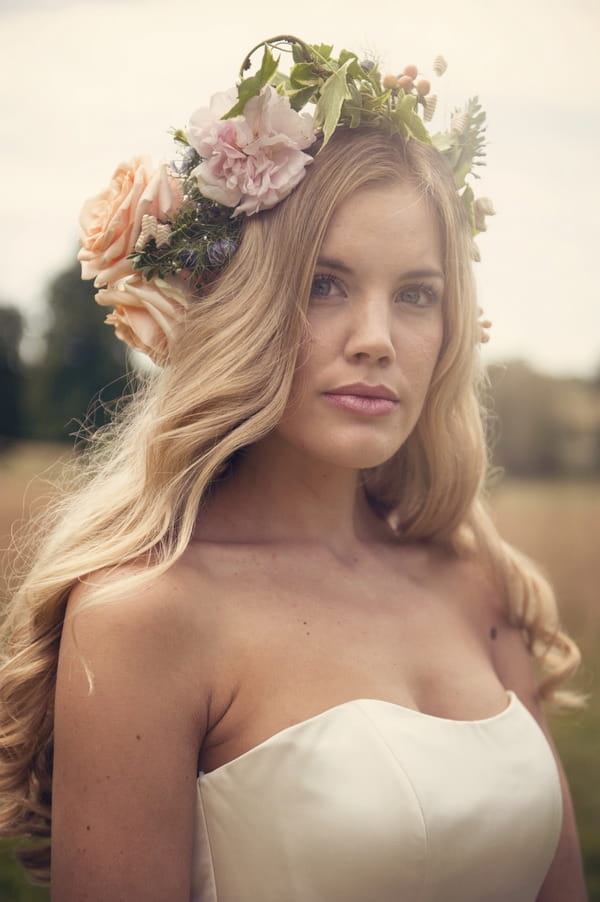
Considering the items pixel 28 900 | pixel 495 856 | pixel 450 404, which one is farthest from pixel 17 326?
pixel 495 856

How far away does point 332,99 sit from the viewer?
1.79m

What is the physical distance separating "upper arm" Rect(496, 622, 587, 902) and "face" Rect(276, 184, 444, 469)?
2.57 ft

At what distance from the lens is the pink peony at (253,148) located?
70.5 inches

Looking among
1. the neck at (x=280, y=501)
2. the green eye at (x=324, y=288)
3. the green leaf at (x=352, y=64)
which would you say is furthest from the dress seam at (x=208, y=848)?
the green leaf at (x=352, y=64)

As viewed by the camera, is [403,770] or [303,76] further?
[303,76]

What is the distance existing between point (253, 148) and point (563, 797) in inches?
72.3

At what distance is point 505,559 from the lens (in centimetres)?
249

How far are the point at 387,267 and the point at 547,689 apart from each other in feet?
4.70

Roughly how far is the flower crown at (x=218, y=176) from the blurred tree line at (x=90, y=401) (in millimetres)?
2627

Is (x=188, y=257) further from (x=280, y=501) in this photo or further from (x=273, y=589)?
(x=273, y=589)

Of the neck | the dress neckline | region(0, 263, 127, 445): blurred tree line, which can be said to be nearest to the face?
the neck

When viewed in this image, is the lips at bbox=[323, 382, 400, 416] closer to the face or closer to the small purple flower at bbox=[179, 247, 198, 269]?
the face

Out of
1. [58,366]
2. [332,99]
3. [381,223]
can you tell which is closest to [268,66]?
[332,99]

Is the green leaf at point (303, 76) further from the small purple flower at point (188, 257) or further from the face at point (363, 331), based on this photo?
the small purple flower at point (188, 257)
